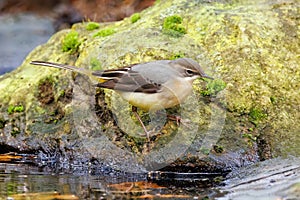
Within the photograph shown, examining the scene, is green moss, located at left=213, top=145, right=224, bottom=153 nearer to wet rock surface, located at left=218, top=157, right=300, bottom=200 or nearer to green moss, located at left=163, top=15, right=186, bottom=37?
wet rock surface, located at left=218, top=157, right=300, bottom=200

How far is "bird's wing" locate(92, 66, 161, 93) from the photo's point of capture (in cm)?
684

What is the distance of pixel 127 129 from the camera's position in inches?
281

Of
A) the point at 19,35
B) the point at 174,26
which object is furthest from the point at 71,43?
the point at 19,35

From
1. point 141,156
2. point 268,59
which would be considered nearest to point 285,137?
point 268,59

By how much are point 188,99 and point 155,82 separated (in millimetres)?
673

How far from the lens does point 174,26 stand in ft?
27.5

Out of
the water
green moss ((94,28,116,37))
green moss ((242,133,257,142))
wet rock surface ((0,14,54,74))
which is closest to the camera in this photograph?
the water

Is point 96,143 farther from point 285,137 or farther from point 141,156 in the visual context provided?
point 285,137

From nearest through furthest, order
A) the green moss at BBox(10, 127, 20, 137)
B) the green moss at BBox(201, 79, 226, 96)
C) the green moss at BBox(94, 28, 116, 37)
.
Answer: the green moss at BBox(201, 79, 226, 96), the green moss at BBox(10, 127, 20, 137), the green moss at BBox(94, 28, 116, 37)

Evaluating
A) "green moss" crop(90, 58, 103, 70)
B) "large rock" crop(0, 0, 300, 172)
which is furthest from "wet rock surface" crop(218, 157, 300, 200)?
"green moss" crop(90, 58, 103, 70)

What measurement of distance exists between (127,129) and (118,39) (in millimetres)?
1708

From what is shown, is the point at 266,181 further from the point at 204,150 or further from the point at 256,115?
the point at 256,115

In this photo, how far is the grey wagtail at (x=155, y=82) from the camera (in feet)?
22.2

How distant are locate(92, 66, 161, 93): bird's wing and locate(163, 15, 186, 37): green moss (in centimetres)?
151
